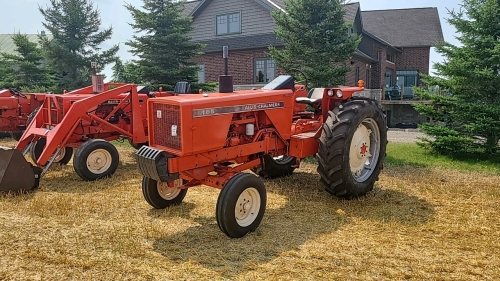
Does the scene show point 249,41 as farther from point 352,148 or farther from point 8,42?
point 8,42

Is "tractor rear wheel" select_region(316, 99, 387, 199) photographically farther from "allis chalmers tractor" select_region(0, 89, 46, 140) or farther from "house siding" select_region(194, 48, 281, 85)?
"house siding" select_region(194, 48, 281, 85)

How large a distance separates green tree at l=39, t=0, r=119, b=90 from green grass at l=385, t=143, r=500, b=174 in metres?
13.2

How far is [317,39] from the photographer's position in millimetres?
11789

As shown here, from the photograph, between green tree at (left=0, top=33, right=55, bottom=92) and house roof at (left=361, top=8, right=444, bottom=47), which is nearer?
green tree at (left=0, top=33, right=55, bottom=92)

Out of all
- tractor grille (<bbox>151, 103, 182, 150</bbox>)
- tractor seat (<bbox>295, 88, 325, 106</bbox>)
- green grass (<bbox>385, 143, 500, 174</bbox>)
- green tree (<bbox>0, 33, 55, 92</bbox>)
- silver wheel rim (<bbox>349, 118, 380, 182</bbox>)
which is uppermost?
green tree (<bbox>0, 33, 55, 92</bbox>)

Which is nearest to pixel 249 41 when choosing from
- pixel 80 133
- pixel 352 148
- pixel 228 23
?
pixel 228 23

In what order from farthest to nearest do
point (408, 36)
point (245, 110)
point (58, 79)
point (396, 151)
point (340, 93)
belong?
1. point (408, 36)
2. point (58, 79)
3. point (396, 151)
4. point (340, 93)
5. point (245, 110)

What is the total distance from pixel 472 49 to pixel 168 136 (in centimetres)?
772

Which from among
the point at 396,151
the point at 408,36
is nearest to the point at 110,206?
the point at 396,151

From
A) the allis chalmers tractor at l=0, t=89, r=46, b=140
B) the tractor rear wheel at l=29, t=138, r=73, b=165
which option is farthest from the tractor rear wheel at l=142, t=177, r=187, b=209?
the allis chalmers tractor at l=0, t=89, r=46, b=140

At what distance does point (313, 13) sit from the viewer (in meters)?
11.8

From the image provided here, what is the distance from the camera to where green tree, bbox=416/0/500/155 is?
9.27 m

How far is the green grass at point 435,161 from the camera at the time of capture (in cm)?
868

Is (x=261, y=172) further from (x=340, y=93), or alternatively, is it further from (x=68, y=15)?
(x=68, y=15)
